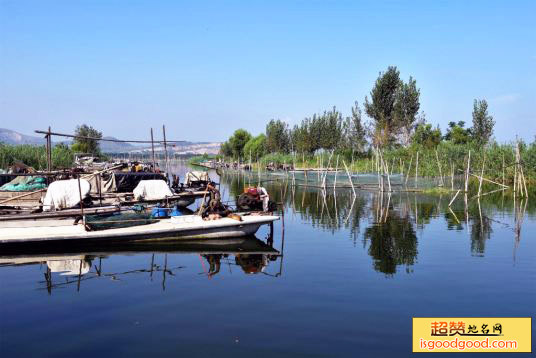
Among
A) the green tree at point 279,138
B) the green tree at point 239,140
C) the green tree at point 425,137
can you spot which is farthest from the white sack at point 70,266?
the green tree at point 239,140

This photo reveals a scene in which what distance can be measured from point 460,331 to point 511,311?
1.82 m

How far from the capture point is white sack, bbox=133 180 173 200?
21859 mm

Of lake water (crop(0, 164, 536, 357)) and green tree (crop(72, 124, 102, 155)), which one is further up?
green tree (crop(72, 124, 102, 155))

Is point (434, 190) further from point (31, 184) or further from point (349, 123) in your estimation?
point (349, 123)

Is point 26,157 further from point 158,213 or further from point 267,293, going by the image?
point 267,293

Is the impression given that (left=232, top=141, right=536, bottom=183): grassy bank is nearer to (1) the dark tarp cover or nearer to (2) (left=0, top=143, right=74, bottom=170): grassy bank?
(1) the dark tarp cover

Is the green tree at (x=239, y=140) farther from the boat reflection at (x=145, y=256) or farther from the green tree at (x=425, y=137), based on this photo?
the boat reflection at (x=145, y=256)

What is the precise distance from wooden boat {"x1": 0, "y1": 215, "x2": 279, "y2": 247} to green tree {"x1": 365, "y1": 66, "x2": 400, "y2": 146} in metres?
37.9

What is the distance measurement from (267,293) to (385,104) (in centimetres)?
4412

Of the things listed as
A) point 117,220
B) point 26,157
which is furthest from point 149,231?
point 26,157

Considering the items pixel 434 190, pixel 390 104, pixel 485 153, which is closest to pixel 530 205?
pixel 434 190

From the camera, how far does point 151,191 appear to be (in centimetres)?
2209

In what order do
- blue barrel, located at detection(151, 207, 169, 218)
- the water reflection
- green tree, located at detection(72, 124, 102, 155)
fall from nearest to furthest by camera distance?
the water reflection < blue barrel, located at detection(151, 207, 169, 218) < green tree, located at detection(72, 124, 102, 155)

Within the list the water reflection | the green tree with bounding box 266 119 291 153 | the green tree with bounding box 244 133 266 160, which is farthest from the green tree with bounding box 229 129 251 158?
the water reflection
